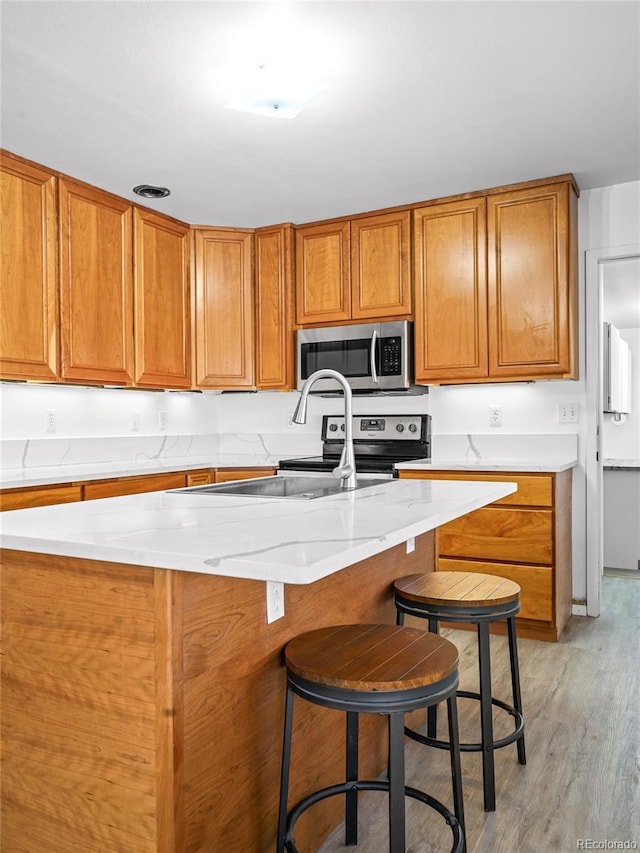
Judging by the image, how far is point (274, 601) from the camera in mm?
→ 1527

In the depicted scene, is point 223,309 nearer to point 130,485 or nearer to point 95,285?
point 95,285

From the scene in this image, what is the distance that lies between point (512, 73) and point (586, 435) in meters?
1.99

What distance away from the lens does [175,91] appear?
8.27 feet

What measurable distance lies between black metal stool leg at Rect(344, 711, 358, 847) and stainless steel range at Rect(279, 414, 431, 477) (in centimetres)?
228

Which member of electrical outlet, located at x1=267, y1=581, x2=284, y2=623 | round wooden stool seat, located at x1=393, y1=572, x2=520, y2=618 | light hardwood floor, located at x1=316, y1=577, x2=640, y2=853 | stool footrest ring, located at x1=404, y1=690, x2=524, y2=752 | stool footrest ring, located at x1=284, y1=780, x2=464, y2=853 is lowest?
light hardwood floor, located at x1=316, y1=577, x2=640, y2=853

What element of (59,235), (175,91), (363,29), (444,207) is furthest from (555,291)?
(59,235)

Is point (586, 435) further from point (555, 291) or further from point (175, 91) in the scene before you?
point (175, 91)

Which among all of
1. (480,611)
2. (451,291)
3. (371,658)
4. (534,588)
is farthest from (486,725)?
(451,291)

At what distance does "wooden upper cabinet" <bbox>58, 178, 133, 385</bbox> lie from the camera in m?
3.36

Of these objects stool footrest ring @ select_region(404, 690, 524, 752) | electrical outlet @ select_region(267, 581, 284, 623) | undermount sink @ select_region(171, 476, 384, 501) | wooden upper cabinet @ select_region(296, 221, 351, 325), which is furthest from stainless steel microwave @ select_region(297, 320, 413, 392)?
electrical outlet @ select_region(267, 581, 284, 623)

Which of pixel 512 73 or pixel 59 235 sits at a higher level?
pixel 512 73

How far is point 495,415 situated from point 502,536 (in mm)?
892

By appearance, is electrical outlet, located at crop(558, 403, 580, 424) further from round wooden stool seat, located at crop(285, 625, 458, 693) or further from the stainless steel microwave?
round wooden stool seat, located at crop(285, 625, 458, 693)

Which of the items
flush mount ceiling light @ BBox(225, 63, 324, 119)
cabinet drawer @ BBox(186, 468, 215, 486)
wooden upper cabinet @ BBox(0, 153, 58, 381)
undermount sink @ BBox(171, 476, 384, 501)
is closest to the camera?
undermount sink @ BBox(171, 476, 384, 501)
